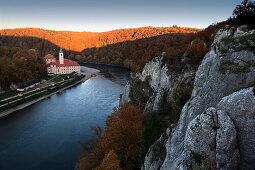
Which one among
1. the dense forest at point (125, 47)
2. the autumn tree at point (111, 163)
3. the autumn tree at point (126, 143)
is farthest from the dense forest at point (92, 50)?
the autumn tree at point (111, 163)

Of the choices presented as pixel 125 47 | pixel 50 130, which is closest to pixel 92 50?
pixel 125 47

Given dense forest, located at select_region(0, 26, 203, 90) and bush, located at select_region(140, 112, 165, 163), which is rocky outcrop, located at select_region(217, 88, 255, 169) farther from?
dense forest, located at select_region(0, 26, 203, 90)

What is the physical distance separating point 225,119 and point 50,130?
2616 cm

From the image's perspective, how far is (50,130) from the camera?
83.7 ft

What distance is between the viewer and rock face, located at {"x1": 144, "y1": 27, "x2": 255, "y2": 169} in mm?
5102

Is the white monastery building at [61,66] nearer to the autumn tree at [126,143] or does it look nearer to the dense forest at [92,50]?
the dense forest at [92,50]

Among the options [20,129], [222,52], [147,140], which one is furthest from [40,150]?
[222,52]

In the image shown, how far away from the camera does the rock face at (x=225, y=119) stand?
201 inches

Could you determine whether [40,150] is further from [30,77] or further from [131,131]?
[30,77]

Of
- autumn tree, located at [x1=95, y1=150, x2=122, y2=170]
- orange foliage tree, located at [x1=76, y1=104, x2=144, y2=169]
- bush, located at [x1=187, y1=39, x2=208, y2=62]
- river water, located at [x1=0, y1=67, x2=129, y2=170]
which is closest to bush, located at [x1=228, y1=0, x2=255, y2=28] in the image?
bush, located at [x1=187, y1=39, x2=208, y2=62]

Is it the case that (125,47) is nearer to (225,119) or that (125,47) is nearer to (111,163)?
(111,163)

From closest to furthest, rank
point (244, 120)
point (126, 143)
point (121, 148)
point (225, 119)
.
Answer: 1. point (244, 120)
2. point (225, 119)
3. point (121, 148)
4. point (126, 143)

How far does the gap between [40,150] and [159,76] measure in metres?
19.6

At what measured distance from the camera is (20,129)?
1006 inches
